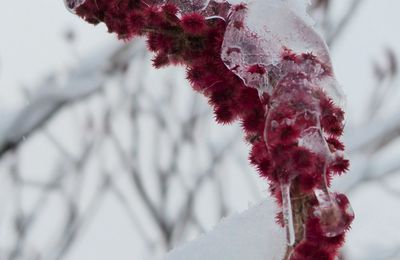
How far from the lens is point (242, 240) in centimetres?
128

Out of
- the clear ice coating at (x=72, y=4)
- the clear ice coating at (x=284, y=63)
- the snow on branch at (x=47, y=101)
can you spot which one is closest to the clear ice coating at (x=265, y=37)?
the clear ice coating at (x=284, y=63)

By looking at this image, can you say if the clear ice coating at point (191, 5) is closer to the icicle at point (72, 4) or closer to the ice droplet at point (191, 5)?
the ice droplet at point (191, 5)

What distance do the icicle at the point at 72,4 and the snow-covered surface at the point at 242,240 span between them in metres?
0.51

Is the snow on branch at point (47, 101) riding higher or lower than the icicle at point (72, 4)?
higher

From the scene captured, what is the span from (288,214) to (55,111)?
1.49m

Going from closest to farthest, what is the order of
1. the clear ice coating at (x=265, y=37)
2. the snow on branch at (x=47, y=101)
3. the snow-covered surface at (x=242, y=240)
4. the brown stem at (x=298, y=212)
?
the brown stem at (x=298, y=212)
the clear ice coating at (x=265, y=37)
the snow-covered surface at (x=242, y=240)
the snow on branch at (x=47, y=101)

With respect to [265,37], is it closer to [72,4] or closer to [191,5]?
[191,5]

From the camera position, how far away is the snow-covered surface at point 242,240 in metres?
1.23

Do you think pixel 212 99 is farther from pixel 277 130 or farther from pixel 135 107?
pixel 135 107

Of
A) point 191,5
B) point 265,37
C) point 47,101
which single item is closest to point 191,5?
point 191,5

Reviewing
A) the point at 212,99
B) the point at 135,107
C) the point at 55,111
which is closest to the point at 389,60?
the point at 135,107

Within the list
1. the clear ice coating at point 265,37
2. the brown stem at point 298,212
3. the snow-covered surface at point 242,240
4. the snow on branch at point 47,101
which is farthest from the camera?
the snow on branch at point 47,101

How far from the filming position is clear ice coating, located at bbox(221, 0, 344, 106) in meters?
1.13

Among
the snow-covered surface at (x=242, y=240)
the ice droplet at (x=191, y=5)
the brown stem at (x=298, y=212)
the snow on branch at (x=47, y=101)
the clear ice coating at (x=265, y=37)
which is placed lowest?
the brown stem at (x=298, y=212)
